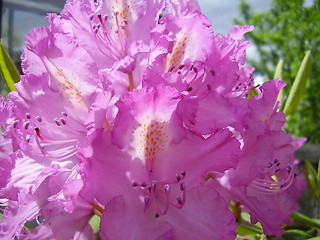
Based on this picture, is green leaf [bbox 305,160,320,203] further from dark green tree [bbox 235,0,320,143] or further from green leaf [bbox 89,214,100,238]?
dark green tree [bbox 235,0,320,143]

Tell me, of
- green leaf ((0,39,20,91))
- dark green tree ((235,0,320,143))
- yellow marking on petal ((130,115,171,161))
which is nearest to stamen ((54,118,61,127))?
yellow marking on petal ((130,115,171,161))

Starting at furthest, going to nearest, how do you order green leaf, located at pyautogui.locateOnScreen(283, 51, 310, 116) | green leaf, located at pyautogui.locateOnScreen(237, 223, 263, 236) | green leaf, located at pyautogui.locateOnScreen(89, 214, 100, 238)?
green leaf, located at pyautogui.locateOnScreen(283, 51, 310, 116) < green leaf, located at pyautogui.locateOnScreen(237, 223, 263, 236) < green leaf, located at pyautogui.locateOnScreen(89, 214, 100, 238)

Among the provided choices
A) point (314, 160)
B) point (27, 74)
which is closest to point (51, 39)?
point (27, 74)

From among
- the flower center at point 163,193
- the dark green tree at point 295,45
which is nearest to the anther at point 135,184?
the flower center at point 163,193

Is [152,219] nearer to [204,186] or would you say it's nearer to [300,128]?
[204,186]

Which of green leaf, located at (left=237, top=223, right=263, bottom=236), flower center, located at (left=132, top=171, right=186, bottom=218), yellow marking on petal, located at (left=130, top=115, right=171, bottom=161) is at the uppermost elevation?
yellow marking on petal, located at (left=130, top=115, right=171, bottom=161)

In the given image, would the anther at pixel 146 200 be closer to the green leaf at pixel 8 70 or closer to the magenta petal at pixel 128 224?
the magenta petal at pixel 128 224

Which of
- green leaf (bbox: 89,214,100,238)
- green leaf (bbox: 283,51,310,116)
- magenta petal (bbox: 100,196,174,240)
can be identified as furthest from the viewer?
green leaf (bbox: 283,51,310,116)
